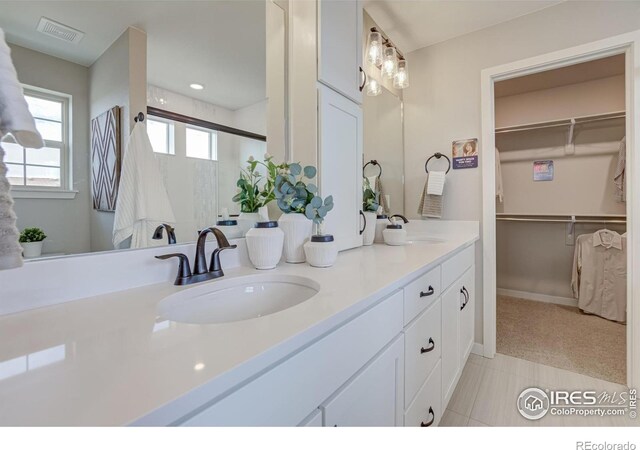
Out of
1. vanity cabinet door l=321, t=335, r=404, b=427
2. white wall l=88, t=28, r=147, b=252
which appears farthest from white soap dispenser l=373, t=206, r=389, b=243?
white wall l=88, t=28, r=147, b=252

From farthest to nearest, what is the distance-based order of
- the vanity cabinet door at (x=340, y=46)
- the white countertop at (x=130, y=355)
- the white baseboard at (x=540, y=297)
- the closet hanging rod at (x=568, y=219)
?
the white baseboard at (x=540, y=297)
the closet hanging rod at (x=568, y=219)
the vanity cabinet door at (x=340, y=46)
the white countertop at (x=130, y=355)

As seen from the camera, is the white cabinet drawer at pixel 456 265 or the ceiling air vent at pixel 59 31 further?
the white cabinet drawer at pixel 456 265

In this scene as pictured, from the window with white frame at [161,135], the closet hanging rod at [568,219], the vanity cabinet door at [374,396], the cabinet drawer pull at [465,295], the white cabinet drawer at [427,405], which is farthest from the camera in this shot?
the closet hanging rod at [568,219]

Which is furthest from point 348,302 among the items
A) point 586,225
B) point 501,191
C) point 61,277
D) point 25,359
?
point 586,225

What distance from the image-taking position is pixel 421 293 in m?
1.08

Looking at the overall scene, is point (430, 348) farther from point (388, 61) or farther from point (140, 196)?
point (388, 61)

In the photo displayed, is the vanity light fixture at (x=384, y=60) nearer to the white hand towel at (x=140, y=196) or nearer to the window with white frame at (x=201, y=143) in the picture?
the window with white frame at (x=201, y=143)

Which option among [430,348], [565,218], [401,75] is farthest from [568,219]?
[430,348]

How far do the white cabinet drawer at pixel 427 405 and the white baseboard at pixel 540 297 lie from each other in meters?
2.82

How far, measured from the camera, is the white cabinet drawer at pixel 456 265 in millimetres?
1384

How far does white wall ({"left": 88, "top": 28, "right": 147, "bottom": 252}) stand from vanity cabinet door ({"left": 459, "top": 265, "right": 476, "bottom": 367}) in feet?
5.62

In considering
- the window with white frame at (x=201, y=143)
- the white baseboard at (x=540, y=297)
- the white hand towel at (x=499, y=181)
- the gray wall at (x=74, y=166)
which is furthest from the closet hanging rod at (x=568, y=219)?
the gray wall at (x=74, y=166)

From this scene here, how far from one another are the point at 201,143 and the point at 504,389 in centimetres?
213

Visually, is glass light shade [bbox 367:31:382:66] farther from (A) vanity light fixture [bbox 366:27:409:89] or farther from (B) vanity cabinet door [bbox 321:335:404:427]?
(B) vanity cabinet door [bbox 321:335:404:427]
